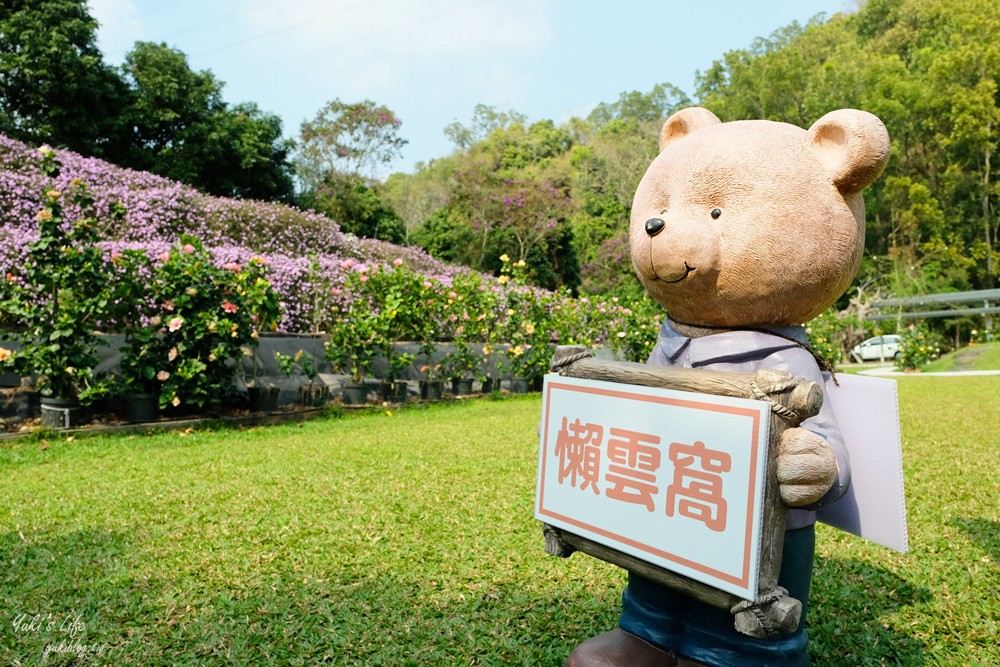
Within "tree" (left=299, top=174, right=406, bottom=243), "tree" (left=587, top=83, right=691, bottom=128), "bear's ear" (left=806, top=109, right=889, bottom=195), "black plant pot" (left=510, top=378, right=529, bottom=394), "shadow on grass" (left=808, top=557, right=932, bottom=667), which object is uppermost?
"tree" (left=587, top=83, right=691, bottom=128)

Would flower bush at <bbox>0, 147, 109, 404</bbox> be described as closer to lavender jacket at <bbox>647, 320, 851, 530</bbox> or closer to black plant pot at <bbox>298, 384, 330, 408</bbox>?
black plant pot at <bbox>298, 384, 330, 408</bbox>

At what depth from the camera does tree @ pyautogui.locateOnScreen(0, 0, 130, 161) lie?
14.0 metres

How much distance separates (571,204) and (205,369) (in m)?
15.3

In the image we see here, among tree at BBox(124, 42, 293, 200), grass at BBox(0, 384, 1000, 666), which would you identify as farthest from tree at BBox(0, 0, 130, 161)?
grass at BBox(0, 384, 1000, 666)

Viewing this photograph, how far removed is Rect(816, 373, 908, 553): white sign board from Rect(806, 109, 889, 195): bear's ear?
0.55m

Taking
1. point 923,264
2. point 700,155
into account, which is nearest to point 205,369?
point 700,155

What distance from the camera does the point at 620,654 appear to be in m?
1.89

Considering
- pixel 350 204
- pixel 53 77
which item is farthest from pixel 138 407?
pixel 350 204

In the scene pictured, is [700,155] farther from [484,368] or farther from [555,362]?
[484,368]

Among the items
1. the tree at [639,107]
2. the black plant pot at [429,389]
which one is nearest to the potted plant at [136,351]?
the black plant pot at [429,389]

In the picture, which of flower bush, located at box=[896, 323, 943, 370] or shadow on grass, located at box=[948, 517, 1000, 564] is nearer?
shadow on grass, located at box=[948, 517, 1000, 564]

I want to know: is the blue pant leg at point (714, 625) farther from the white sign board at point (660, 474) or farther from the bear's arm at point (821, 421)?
the white sign board at point (660, 474)

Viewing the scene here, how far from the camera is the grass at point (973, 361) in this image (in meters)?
14.8

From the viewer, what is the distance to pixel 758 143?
1.87 metres
